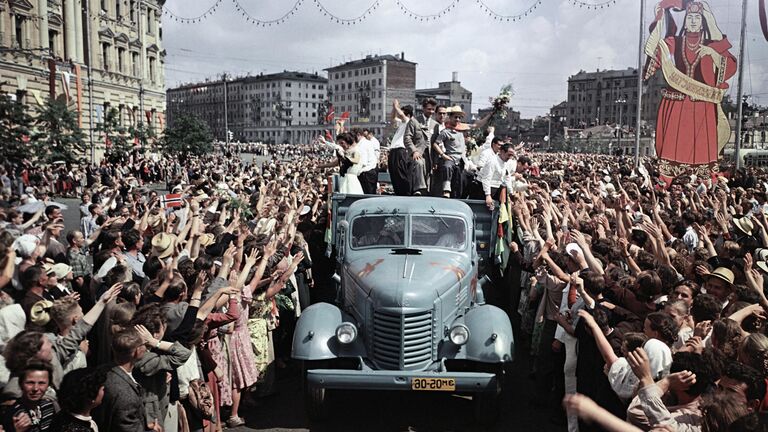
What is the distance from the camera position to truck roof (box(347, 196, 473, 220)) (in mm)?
8531

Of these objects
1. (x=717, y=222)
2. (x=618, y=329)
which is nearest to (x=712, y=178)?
(x=717, y=222)

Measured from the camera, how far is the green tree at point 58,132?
101ft

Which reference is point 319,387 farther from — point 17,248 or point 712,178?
point 712,178

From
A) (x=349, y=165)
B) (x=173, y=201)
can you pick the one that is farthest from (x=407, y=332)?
(x=173, y=201)

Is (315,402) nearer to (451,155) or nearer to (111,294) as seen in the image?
(111,294)

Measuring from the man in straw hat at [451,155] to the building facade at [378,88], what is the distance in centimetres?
12447

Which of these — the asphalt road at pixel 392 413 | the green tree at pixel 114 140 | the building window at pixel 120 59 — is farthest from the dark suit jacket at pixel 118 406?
the building window at pixel 120 59

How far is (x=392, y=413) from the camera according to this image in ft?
24.7

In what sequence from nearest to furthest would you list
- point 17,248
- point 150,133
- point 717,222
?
point 17,248, point 717,222, point 150,133

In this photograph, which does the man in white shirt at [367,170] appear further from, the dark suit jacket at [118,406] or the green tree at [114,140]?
the green tree at [114,140]

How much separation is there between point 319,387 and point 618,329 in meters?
3.00

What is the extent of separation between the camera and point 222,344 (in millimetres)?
6805

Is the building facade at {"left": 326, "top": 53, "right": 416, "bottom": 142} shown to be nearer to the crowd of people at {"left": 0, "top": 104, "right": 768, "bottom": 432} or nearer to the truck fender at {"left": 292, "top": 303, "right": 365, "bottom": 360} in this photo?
the crowd of people at {"left": 0, "top": 104, "right": 768, "bottom": 432}

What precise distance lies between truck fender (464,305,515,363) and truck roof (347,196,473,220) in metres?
1.73
